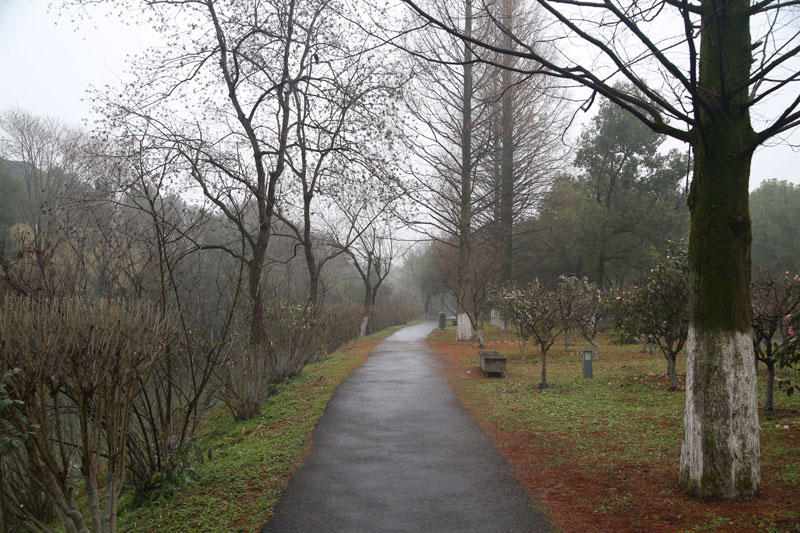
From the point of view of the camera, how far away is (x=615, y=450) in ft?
19.3

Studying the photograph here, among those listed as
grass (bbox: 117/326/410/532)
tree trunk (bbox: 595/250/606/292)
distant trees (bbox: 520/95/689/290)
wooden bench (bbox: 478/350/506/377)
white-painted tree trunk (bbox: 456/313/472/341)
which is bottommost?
grass (bbox: 117/326/410/532)

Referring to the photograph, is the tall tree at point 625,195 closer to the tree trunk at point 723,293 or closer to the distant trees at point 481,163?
the distant trees at point 481,163

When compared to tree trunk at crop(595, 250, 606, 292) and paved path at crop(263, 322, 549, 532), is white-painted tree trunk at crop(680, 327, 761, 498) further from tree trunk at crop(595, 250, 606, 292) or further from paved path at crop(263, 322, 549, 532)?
tree trunk at crop(595, 250, 606, 292)

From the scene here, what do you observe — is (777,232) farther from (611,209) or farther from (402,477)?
(402,477)

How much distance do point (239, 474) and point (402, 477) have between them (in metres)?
1.75

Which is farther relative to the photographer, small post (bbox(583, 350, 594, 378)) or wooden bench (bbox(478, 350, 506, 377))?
wooden bench (bbox(478, 350, 506, 377))

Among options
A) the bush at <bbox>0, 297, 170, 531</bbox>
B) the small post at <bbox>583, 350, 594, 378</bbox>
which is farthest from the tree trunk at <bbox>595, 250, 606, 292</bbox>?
the bush at <bbox>0, 297, 170, 531</bbox>

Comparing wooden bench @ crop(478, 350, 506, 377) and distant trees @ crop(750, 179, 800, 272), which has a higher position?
distant trees @ crop(750, 179, 800, 272)

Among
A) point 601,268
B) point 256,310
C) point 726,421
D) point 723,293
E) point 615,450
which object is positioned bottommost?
point 615,450

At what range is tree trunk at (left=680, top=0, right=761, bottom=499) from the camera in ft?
13.7

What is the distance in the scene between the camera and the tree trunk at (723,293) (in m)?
4.18

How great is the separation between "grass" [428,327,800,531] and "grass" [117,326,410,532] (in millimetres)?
2488

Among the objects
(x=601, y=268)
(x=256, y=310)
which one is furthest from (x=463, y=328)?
(x=256, y=310)

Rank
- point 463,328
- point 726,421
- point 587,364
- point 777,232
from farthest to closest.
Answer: point 777,232
point 463,328
point 587,364
point 726,421
